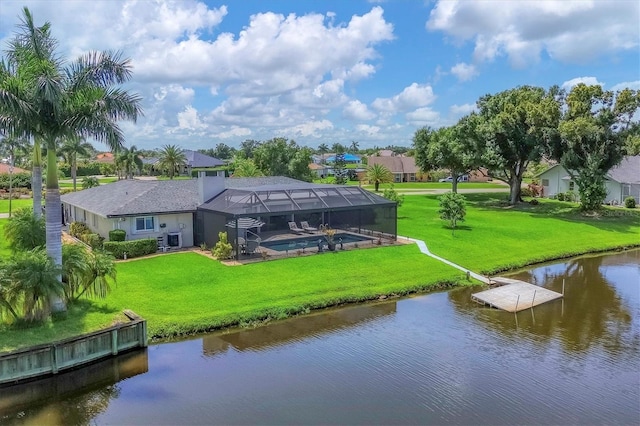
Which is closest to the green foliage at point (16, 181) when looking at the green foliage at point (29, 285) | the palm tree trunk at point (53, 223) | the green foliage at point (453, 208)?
the green foliage at point (453, 208)

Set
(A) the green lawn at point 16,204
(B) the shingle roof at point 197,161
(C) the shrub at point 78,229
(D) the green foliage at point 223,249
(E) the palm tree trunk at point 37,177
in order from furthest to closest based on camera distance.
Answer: (B) the shingle roof at point 197,161, (A) the green lawn at point 16,204, (C) the shrub at point 78,229, (D) the green foliage at point 223,249, (E) the palm tree trunk at point 37,177

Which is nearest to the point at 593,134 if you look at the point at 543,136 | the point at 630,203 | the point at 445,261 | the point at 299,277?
the point at 543,136

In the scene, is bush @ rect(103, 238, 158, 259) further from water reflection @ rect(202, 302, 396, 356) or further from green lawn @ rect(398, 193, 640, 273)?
green lawn @ rect(398, 193, 640, 273)

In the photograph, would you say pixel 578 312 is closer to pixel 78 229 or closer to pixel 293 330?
pixel 293 330

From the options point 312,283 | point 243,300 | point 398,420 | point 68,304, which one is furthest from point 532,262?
point 68,304

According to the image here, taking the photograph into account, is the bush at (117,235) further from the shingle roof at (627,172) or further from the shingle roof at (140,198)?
the shingle roof at (627,172)

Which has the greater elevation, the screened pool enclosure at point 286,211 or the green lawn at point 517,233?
the screened pool enclosure at point 286,211
